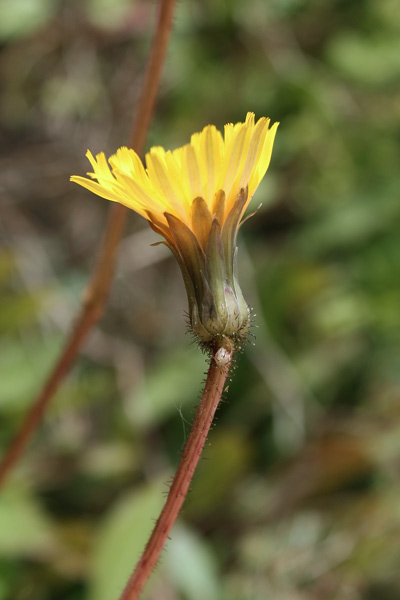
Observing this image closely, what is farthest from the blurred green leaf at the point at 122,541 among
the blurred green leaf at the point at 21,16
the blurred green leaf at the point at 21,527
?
the blurred green leaf at the point at 21,16

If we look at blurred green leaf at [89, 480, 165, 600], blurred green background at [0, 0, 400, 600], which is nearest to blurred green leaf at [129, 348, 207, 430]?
blurred green background at [0, 0, 400, 600]

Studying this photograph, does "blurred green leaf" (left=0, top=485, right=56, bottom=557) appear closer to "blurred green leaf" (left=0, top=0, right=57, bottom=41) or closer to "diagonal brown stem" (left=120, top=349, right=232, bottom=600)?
"diagonal brown stem" (left=120, top=349, right=232, bottom=600)

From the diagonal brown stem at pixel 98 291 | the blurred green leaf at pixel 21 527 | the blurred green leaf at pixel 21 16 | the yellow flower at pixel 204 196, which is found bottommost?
the yellow flower at pixel 204 196

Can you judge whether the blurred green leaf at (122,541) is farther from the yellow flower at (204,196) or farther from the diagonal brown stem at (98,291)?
the yellow flower at (204,196)

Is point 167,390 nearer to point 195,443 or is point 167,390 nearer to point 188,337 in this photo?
point 188,337

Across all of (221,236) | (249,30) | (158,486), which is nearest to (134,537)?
(158,486)

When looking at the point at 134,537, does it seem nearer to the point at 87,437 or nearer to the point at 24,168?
the point at 87,437
